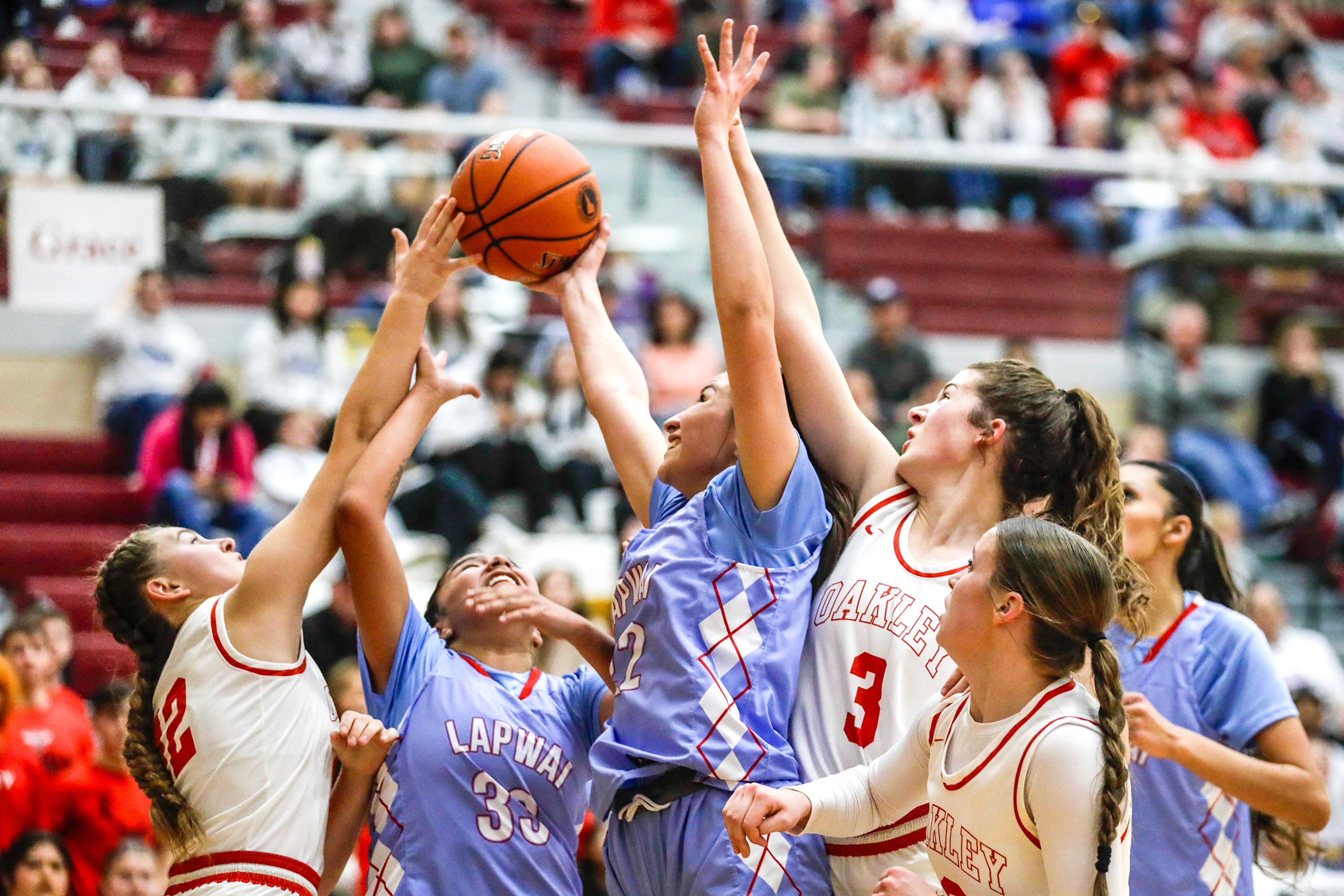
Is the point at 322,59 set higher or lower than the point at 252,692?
higher

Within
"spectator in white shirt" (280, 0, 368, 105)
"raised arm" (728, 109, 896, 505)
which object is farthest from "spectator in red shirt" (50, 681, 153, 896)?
"spectator in white shirt" (280, 0, 368, 105)

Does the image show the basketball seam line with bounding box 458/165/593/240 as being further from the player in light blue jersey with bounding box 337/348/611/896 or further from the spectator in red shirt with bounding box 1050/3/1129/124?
the spectator in red shirt with bounding box 1050/3/1129/124

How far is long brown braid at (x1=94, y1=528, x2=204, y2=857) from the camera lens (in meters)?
3.32

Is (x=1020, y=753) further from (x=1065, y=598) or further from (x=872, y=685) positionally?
(x=872, y=685)

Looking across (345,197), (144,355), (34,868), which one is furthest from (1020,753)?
(345,197)

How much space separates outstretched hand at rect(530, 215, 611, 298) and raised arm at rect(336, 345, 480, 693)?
457mm

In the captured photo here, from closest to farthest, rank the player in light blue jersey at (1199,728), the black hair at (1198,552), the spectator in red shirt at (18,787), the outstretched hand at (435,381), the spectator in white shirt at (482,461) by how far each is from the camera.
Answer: the outstretched hand at (435,381) → the player in light blue jersey at (1199,728) → the black hair at (1198,552) → the spectator in red shirt at (18,787) → the spectator in white shirt at (482,461)

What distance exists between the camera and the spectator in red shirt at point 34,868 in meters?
5.28

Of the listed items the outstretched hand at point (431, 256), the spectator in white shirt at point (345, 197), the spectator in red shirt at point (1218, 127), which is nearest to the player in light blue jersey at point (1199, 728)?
the outstretched hand at point (431, 256)

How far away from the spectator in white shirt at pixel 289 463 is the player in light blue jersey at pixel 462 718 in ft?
13.6

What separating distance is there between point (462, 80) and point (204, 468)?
→ 4.61 metres

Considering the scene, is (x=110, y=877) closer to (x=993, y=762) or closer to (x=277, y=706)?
(x=277, y=706)

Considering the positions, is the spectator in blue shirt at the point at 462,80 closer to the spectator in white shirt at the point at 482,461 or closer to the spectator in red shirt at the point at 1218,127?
the spectator in white shirt at the point at 482,461

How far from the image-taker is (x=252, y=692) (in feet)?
10.6
